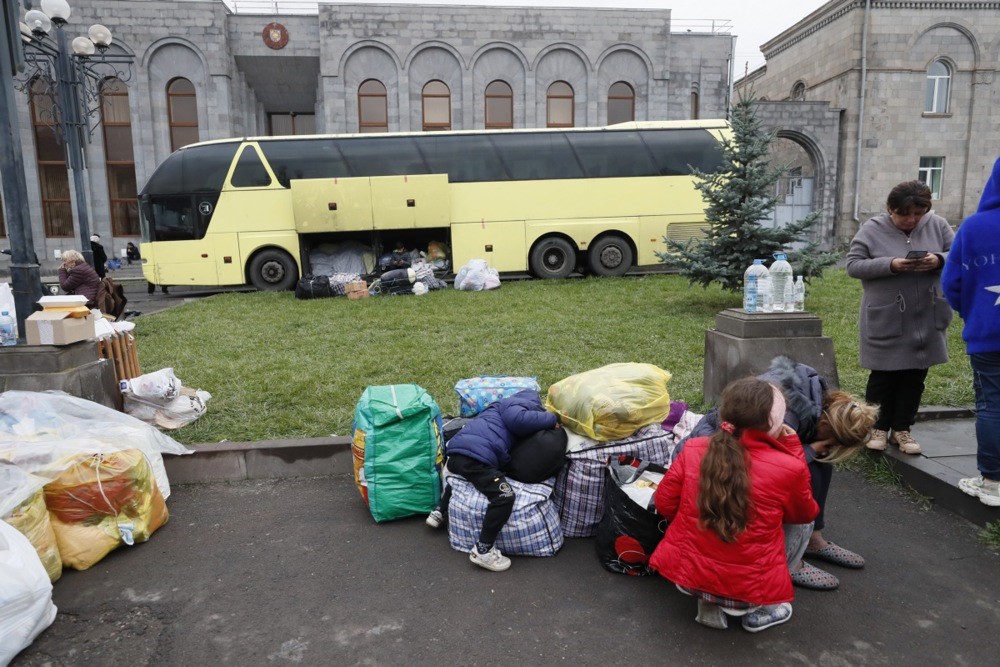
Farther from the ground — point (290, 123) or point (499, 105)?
point (290, 123)

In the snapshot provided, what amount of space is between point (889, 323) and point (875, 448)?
0.89m

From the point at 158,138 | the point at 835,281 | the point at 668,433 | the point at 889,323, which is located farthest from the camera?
the point at 158,138

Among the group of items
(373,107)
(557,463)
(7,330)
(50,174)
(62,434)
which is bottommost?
(557,463)

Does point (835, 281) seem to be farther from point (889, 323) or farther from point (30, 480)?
point (30, 480)

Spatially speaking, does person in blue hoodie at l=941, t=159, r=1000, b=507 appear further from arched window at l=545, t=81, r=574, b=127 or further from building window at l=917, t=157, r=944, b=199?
building window at l=917, t=157, r=944, b=199

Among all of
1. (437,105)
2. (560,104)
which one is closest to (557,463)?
(437,105)

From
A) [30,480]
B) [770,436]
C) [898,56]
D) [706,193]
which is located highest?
[898,56]

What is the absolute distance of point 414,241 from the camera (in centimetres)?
1669

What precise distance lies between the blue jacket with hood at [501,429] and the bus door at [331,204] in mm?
12556

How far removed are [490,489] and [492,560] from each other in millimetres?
364

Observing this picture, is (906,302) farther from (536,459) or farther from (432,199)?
(432,199)

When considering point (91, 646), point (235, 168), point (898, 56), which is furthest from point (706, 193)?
point (898, 56)

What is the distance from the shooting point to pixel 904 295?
14.2 ft

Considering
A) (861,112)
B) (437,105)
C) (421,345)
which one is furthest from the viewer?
(437,105)
